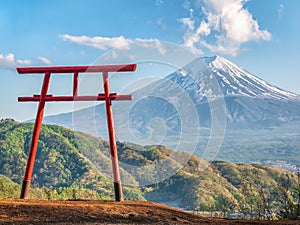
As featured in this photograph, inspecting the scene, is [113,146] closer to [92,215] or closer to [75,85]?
[75,85]

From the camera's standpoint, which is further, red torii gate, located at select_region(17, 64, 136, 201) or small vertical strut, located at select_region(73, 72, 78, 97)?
small vertical strut, located at select_region(73, 72, 78, 97)

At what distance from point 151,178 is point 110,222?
13.9ft

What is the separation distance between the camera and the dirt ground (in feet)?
19.9

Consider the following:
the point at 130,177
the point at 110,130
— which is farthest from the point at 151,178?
the point at 110,130

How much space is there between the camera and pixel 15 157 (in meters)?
71.4

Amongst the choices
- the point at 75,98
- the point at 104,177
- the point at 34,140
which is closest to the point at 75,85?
the point at 75,98

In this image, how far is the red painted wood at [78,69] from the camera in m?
8.27

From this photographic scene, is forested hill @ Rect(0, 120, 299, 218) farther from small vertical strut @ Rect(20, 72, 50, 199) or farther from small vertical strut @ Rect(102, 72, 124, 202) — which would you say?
small vertical strut @ Rect(102, 72, 124, 202)

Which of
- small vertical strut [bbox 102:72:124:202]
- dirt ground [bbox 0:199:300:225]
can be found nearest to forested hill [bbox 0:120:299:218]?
small vertical strut [bbox 102:72:124:202]

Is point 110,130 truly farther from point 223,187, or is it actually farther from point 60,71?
point 223,187

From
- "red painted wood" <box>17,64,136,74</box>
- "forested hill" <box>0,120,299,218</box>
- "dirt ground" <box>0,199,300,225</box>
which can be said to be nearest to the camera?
"dirt ground" <box>0,199,300,225</box>

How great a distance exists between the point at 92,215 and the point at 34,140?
9.01 feet

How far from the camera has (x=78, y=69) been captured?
862 cm

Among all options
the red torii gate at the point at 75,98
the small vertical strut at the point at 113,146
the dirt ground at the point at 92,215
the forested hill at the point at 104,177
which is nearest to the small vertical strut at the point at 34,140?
the red torii gate at the point at 75,98
